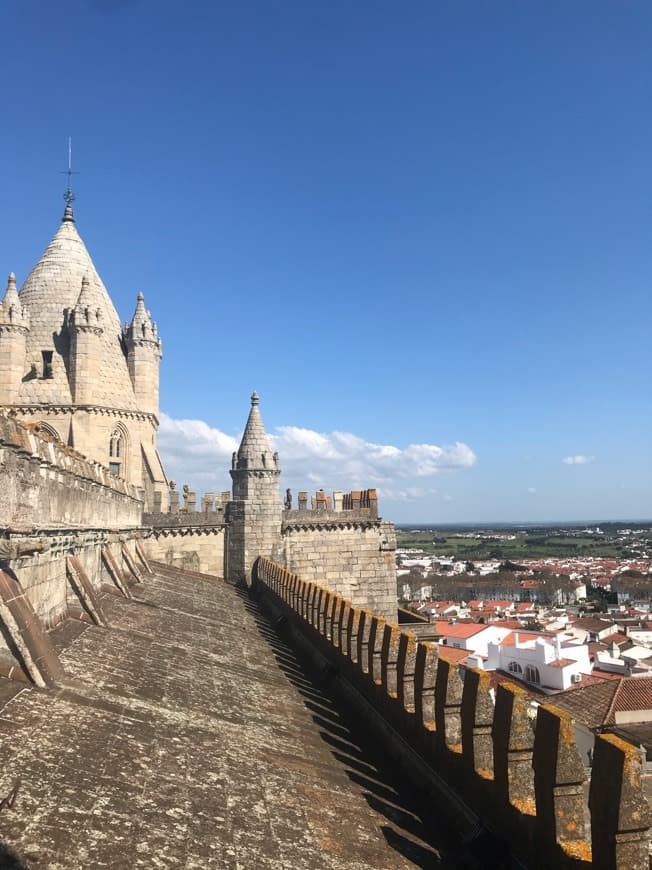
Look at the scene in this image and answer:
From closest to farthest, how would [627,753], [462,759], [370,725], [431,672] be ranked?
[627,753] < [462,759] < [431,672] < [370,725]

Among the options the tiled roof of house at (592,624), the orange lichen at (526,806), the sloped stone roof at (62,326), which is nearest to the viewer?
the orange lichen at (526,806)

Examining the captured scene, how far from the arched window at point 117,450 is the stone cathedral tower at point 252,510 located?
1112 centimetres

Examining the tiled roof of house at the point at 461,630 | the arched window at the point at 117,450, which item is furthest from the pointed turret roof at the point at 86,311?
the tiled roof of house at the point at 461,630

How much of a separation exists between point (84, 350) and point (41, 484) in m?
28.2

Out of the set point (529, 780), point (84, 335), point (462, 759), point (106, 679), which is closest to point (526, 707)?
point (529, 780)

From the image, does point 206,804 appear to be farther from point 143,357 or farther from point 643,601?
point 643,601

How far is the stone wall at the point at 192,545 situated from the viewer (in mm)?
27703

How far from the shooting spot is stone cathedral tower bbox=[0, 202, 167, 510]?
35.0 m

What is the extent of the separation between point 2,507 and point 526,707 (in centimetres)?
550

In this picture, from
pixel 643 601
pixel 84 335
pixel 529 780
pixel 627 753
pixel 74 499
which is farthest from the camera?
pixel 643 601

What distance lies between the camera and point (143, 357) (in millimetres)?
39719

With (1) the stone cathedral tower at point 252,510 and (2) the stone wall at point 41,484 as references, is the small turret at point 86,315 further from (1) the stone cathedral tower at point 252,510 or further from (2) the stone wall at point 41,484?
(2) the stone wall at point 41,484

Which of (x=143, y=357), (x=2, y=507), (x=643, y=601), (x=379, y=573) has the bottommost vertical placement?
(x=643, y=601)

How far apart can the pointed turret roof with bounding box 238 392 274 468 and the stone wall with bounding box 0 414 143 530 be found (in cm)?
1252
